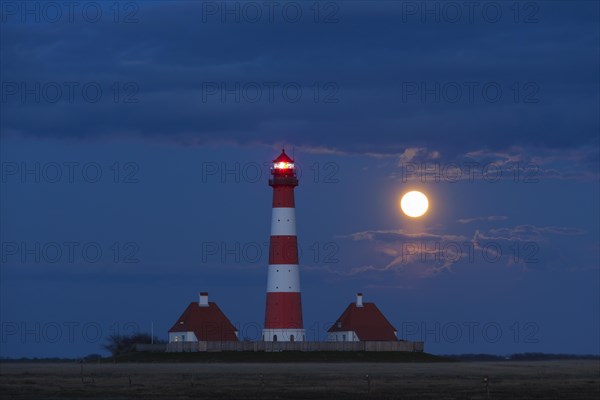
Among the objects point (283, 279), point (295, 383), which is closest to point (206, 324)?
point (283, 279)

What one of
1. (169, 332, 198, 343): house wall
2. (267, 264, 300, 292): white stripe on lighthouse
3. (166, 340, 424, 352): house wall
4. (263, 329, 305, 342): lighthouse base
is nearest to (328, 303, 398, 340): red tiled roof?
(166, 340, 424, 352): house wall

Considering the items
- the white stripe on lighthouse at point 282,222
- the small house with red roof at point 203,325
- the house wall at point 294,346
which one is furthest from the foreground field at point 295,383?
the small house with red roof at point 203,325

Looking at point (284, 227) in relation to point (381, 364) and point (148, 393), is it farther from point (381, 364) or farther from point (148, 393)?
point (148, 393)

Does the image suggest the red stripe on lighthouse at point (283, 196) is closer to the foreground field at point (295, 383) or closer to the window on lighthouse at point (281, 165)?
the window on lighthouse at point (281, 165)

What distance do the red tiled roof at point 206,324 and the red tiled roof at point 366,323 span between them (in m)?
9.51

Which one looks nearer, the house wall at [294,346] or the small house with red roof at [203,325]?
the house wall at [294,346]

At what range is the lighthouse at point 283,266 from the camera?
10344 centimetres

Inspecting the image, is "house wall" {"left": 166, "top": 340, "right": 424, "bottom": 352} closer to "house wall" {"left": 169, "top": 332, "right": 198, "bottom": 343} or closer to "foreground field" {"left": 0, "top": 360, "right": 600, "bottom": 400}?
"house wall" {"left": 169, "top": 332, "right": 198, "bottom": 343}

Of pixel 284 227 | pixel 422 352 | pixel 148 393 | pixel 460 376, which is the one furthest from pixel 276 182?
pixel 148 393

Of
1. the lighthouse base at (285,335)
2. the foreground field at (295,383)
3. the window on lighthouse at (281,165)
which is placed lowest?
the foreground field at (295,383)

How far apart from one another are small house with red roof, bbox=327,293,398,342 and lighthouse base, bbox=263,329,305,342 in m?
8.96

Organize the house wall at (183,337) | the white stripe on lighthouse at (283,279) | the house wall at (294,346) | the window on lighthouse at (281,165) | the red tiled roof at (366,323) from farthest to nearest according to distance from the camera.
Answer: the red tiled roof at (366,323), the house wall at (183,337), the window on lighthouse at (281,165), the house wall at (294,346), the white stripe on lighthouse at (283,279)

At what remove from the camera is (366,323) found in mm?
113875

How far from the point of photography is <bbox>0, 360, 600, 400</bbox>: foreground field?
63594 mm
